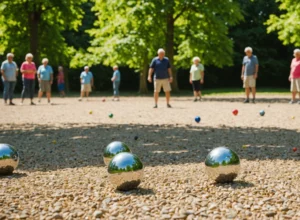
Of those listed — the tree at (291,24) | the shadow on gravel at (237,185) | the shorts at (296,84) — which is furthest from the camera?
the tree at (291,24)

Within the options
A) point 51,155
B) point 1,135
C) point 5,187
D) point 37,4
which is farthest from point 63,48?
point 5,187

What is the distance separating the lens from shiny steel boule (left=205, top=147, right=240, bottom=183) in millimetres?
5914

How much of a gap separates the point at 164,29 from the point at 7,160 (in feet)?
84.8

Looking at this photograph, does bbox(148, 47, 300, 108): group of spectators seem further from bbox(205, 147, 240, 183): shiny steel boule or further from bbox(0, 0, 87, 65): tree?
bbox(0, 0, 87, 65): tree

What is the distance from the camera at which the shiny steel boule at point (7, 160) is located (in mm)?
6547

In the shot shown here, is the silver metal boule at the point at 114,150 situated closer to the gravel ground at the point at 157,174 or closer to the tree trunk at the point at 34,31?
the gravel ground at the point at 157,174

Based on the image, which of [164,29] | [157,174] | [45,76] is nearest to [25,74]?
[45,76]

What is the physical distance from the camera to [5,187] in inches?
236

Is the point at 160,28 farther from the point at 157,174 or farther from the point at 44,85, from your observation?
the point at 157,174

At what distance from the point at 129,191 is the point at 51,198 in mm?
856

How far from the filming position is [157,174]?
6.65m

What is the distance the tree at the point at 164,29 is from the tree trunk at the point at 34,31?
14.4 ft

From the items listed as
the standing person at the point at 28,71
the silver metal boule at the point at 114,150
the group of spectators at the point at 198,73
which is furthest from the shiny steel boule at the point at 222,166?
the standing person at the point at 28,71

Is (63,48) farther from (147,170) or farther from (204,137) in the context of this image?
(147,170)
